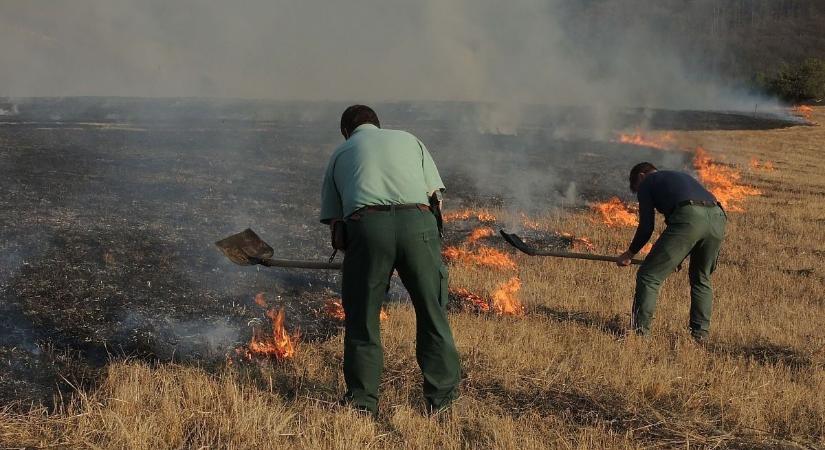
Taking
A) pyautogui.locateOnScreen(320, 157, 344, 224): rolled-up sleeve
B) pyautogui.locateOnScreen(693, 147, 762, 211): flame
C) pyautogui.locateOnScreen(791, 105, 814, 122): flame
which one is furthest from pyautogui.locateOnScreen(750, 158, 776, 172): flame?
pyautogui.locateOnScreen(320, 157, 344, 224): rolled-up sleeve

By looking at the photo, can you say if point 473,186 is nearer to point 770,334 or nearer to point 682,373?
point 770,334

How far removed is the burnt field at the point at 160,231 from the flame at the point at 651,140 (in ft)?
15.1

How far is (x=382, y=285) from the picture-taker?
157 inches

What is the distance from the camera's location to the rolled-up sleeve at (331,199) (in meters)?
4.14

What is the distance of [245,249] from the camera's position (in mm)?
5223

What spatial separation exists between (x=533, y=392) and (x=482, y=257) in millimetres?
4743

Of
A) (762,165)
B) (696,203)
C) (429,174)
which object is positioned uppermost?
(429,174)

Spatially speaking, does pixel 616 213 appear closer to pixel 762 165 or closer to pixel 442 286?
pixel 442 286

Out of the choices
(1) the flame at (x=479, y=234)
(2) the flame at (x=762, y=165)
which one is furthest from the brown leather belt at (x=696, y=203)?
(2) the flame at (x=762, y=165)

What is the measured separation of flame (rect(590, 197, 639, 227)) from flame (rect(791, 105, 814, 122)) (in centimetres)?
3176

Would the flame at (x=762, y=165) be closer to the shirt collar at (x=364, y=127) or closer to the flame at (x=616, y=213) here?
the flame at (x=616, y=213)

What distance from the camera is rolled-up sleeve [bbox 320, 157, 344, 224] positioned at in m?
4.14

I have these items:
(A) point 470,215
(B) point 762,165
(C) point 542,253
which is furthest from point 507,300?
(B) point 762,165

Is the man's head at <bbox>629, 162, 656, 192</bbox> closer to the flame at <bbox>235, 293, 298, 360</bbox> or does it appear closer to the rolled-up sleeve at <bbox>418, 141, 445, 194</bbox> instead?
the rolled-up sleeve at <bbox>418, 141, 445, 194</bbox>
